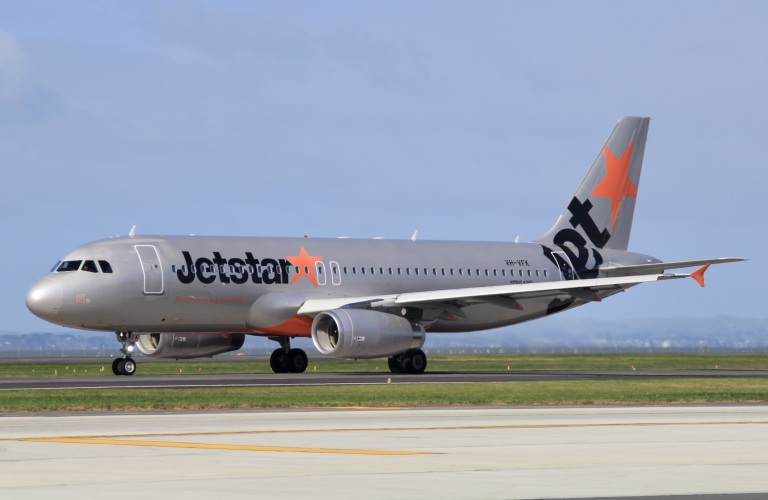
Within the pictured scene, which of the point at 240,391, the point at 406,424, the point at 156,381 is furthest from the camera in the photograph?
the point at 156,381

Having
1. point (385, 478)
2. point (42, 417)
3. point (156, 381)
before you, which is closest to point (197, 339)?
point (156, 381)

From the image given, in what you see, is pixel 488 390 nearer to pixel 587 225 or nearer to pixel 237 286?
pixel 237 286

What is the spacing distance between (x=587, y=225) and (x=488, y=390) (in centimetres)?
2707

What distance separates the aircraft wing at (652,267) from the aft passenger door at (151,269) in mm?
18901

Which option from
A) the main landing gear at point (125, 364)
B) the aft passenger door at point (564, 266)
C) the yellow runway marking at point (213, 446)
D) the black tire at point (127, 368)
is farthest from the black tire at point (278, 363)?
the yellow runway marking at point (213, 446)

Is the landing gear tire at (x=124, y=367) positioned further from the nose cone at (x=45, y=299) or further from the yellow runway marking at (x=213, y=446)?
the yellow runway marking at (x=213, y=446)

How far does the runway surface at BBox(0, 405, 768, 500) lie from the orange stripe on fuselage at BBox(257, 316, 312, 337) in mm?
21849

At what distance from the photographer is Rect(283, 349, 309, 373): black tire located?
1940 inches

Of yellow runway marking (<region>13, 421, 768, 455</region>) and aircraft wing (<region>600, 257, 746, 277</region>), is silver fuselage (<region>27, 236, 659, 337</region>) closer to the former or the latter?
aircraft wing (<region>600, 257, 746, 277</region>)

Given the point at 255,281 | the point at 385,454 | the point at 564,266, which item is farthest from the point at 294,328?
the point at 385,454

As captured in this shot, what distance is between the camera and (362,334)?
4397 cm

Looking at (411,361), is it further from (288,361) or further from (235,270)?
(235,270)

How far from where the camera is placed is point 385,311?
47906mm

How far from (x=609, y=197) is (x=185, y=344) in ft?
66.0
